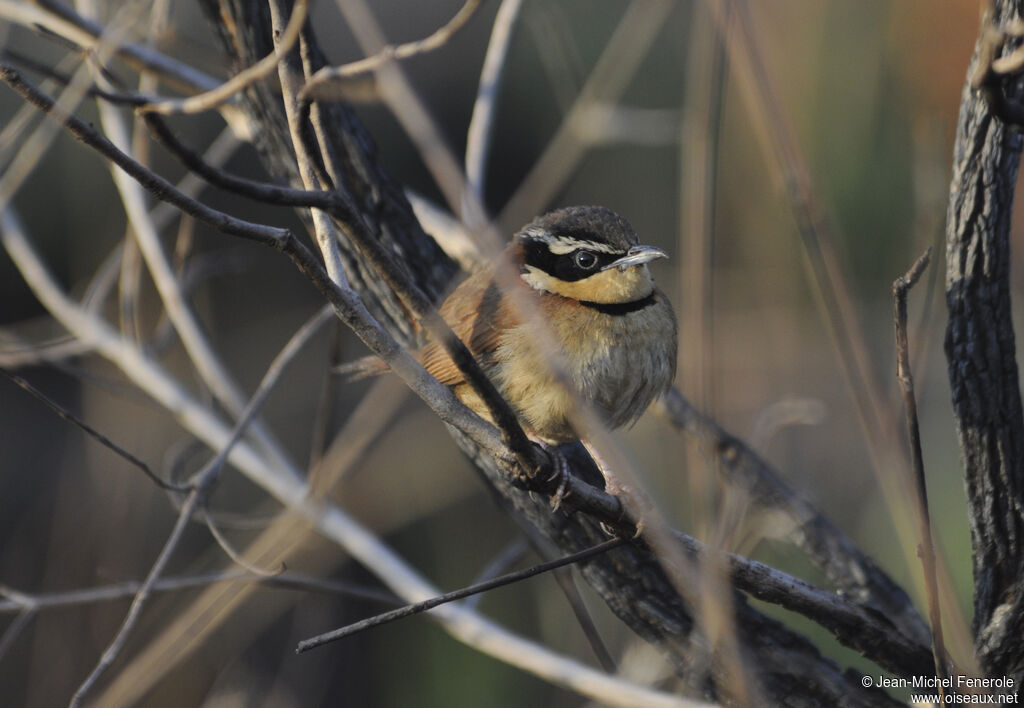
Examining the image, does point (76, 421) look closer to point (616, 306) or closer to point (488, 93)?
point (616, 306)

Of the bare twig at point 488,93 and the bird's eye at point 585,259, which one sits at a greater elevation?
the bare twig at point 488,93

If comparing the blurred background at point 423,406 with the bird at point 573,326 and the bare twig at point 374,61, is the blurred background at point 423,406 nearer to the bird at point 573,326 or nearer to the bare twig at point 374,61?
the bird at point 573,326

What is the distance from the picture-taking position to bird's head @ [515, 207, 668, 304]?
10.5ft

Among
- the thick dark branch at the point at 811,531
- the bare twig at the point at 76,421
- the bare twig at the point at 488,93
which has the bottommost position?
the thick dark branch at the point at 811,531

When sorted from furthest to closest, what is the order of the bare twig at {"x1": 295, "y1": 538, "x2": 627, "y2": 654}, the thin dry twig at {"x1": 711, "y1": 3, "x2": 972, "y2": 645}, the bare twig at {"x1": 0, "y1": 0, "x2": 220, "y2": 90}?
the bare twig at {"x1": 0, "y1": 0, "x2": 220, "y2": 90}, the bare twig at {"x1": 295, "y1": 538, "x2": 627, "y2": 654}, the thin dry twig at {"x1": 711, "y1": 3, "x2": 972, "y2": 645}

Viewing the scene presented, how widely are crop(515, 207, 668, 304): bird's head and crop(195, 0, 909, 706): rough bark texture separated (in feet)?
1.31

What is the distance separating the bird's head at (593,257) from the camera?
321 centimetres

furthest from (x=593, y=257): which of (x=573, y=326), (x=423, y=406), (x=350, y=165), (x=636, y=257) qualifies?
(x=423, y=406)

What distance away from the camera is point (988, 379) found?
2.33m

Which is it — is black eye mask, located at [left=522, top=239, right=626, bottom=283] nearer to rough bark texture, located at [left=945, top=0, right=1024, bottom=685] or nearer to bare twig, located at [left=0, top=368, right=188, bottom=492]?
rough bark texture, located at [left=945, top=0, right=1024, bottom=685]

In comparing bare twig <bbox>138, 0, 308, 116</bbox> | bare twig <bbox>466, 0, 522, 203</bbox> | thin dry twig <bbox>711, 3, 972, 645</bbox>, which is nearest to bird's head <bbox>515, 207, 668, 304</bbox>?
bare twig <bbox>466, 0, 522, 203</bbox>

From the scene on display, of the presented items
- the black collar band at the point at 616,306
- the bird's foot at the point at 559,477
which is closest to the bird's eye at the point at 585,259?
the black collar band at the point at 616,306

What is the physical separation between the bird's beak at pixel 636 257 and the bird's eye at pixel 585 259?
5 centimetres

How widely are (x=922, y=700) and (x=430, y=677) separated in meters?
3.42
